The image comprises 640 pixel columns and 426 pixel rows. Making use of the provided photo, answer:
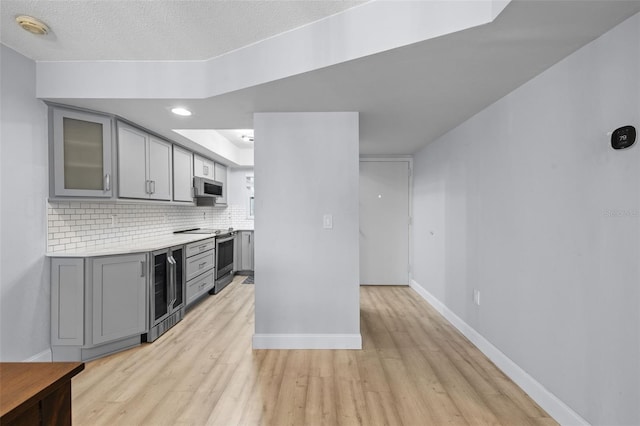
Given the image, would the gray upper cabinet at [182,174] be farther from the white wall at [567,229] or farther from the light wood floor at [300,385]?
the white wall at [567,229]

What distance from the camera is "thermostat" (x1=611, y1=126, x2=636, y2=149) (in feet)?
4.25

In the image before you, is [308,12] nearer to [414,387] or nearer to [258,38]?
[258,38]

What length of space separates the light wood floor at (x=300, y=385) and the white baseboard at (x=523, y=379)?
0.17 feet

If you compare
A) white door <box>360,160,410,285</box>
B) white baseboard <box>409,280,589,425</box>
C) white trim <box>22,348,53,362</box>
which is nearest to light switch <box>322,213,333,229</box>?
white baseboard <box>409,280,589,425</box>

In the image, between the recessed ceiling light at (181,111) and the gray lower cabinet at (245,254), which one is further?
the gray lower cabinet at (245,254)

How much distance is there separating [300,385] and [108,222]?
258 centimetres

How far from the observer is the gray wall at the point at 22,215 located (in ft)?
6.60

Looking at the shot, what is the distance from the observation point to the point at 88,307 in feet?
7.64

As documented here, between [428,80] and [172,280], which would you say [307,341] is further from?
[428,80]

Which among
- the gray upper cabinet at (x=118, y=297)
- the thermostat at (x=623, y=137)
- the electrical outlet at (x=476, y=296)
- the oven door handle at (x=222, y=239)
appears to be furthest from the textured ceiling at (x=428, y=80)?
the oven door handle at (x=222, y=239)

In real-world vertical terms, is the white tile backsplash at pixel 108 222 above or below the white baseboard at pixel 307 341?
above

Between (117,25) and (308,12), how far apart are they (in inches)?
48.8

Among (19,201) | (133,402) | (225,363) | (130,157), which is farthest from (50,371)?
(130,157)

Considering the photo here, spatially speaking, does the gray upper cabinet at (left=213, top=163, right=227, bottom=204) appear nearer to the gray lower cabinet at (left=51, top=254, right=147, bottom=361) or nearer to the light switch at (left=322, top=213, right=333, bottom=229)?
the gray lower cabinet at (left=51, top=254, right=147, bottom=361)
